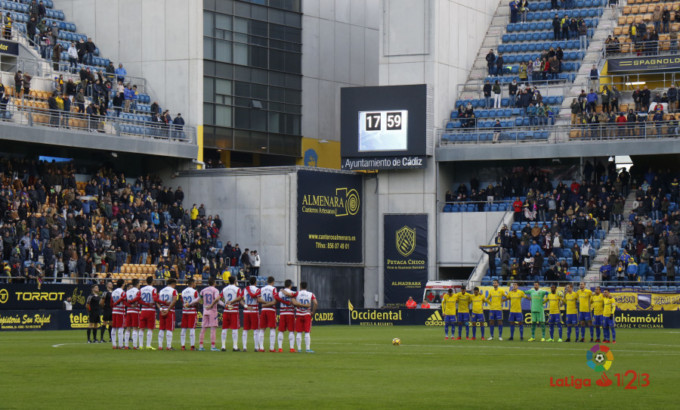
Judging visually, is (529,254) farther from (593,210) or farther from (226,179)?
(226,179)

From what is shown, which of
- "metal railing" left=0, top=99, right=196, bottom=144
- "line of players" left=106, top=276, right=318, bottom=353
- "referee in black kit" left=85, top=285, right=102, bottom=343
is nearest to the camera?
"line of players" left=106, top=276, right=318, bottom=353

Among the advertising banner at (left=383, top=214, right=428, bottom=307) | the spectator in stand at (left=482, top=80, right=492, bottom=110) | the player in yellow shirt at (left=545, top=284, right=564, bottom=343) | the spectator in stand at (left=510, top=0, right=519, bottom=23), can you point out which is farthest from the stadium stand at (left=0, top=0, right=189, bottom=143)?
the player in yellow shirt at (left=545, top=284, right=564, bottom=343)

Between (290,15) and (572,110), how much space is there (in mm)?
19922

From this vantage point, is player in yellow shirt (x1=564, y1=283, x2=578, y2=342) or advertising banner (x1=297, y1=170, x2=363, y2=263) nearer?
player in yellow shirt (x1=564, y1=283, x2=578, y2=342)

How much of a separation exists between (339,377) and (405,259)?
41.9m

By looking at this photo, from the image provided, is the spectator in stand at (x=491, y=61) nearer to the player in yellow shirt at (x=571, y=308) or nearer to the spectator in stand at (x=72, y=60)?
the spectator in stand at (x=72, y=60)

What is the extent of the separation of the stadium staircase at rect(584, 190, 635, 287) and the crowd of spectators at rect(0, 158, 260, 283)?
17.0 metres

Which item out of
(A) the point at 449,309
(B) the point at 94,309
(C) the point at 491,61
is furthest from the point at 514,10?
(B) the point at 94,309

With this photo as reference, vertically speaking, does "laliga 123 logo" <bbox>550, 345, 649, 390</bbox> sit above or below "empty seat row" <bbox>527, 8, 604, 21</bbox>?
below

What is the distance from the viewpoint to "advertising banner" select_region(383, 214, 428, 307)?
6625 centimetres

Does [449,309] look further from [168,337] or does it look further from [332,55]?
[332,55]

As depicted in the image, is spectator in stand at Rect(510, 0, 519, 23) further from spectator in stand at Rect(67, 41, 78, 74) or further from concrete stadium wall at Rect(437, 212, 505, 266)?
spectator in stand at Rect(67, 41, 78, 74)

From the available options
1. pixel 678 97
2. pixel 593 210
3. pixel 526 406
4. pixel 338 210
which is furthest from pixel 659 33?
pixel 526 406

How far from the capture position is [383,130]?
2616 inches
